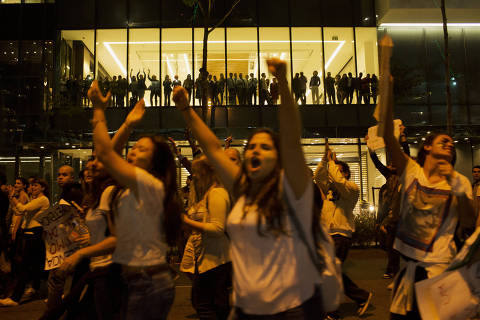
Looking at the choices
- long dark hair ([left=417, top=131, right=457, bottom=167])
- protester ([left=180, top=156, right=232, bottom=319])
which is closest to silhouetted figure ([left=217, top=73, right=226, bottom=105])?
protester ([left=180, top=156, right=232, bottom=319])

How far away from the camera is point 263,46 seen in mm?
22406

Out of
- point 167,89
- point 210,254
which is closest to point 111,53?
point 167,89

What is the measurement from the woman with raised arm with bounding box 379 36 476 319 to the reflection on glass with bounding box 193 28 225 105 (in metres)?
17.4

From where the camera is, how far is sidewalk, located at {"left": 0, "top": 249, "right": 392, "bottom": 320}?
280 inches

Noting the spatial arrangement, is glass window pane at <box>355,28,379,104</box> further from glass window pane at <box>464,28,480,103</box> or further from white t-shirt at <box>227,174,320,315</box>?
white t-shirt at <box>227,174,320,315</box>

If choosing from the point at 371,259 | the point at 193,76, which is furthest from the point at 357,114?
the point at 371,259

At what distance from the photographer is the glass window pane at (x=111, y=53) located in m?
21.8

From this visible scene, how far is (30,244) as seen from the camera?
826 centimetres

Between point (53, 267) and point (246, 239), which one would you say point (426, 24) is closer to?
point (53, 267)

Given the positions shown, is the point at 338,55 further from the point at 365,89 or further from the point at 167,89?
the point at 167,89

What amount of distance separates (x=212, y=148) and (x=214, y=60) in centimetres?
1975

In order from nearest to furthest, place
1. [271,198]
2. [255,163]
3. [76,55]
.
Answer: [271,198] < [255,163] < [76,55]

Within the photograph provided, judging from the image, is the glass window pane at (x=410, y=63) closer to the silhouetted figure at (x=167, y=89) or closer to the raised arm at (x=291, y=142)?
the silhouetted figure at (x=167, y=89)

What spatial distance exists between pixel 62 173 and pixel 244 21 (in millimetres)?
17441
